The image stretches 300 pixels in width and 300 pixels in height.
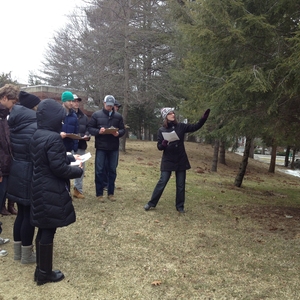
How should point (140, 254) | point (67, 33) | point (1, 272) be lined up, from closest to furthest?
point (1, 272), point (140, 254), point (67, 33)

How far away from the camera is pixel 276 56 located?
5.23 metres

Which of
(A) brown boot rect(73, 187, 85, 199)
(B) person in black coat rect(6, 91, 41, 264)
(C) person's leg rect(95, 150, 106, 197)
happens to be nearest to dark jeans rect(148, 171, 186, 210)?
(C) person's leg rect(95, 150, 106, 197)

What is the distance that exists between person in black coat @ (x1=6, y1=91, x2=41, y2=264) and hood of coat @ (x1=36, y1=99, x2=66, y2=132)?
1.61 feet

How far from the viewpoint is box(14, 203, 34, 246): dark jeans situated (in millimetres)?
3662

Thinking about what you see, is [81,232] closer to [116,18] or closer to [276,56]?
[276,56]

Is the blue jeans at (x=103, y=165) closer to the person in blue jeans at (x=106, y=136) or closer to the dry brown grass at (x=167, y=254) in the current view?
the person in blue jeans at (x=106, y=136)

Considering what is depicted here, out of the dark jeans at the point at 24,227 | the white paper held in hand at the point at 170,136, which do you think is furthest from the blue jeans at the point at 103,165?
the dark jeans at the point at 24,227

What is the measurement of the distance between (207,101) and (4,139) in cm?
371

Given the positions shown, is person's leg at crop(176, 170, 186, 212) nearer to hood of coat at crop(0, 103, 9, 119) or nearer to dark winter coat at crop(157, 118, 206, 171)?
dark winter coat at crop(157, 118, 206, 171)

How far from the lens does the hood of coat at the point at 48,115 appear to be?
331 centimetres

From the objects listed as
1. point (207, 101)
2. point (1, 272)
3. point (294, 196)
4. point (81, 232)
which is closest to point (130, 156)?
point (294, 196)

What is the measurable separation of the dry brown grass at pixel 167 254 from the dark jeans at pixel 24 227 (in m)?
0.35

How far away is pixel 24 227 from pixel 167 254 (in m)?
1.85

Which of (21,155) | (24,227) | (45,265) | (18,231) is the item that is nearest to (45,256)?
(45,265)
